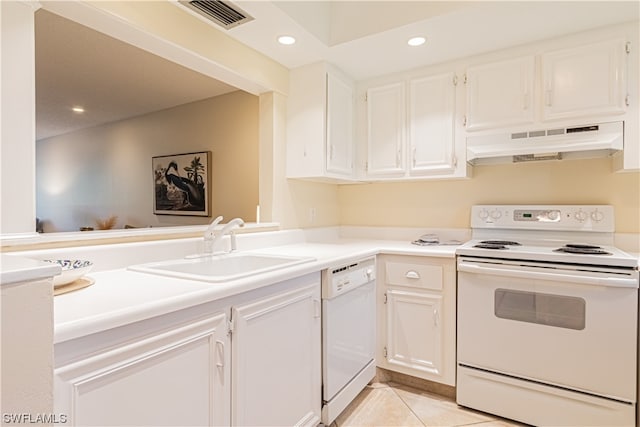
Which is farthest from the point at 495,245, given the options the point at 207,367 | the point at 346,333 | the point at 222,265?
the point at 207,367

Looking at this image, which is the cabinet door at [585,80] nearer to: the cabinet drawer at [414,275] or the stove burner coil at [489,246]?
the stove burner coil at [489,246]

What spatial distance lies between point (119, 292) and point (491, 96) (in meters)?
2.30

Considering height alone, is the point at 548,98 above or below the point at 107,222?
above

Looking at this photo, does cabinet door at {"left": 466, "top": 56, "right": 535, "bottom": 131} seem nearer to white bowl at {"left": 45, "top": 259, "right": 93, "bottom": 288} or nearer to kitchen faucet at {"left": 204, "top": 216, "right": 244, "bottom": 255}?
kitchen faucet at {"left": 204, "top": 216, "right": 244, "bottom": 255}

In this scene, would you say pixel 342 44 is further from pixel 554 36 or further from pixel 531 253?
pixel 531 253

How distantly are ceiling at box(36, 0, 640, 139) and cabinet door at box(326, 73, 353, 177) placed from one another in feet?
0.51

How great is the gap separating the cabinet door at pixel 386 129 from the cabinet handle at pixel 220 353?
5.97 ft

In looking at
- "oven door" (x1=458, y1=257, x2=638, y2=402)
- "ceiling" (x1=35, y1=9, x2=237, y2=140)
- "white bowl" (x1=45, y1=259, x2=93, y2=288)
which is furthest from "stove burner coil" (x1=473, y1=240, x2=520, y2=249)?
"ceiling" (x1=35, y1=9, x2=237, y2=140)

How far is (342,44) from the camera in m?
2.17

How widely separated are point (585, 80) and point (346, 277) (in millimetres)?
1751

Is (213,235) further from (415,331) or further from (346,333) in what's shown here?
(415,331)

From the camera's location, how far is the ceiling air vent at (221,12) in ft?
5.37

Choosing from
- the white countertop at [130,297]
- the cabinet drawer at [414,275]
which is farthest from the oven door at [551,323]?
the white countertop at [130,297]

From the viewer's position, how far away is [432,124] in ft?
7.96
